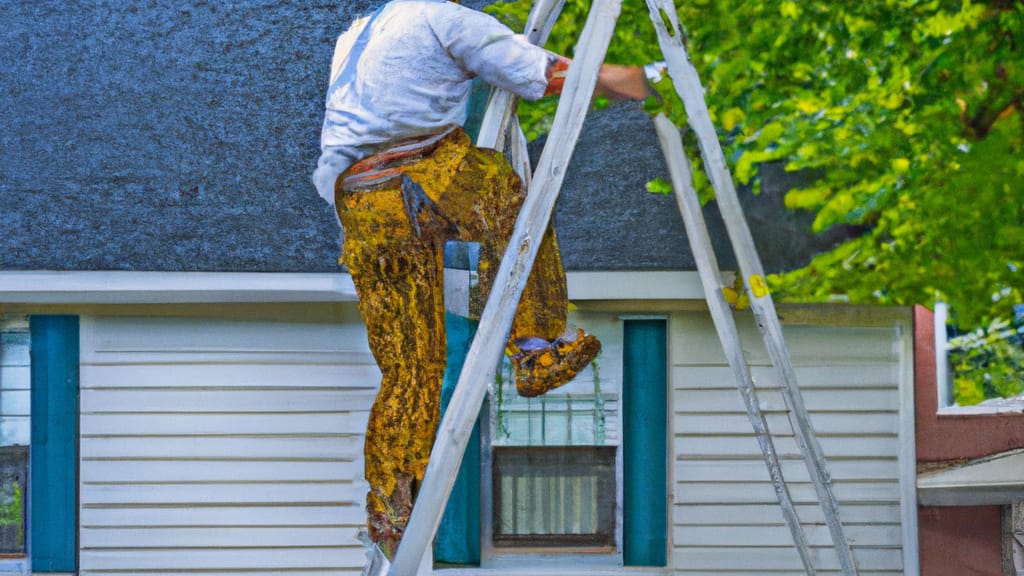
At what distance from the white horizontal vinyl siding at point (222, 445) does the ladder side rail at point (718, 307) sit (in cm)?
106

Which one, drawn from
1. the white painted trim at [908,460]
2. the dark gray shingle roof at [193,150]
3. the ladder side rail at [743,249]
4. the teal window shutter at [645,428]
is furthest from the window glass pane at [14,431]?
the white painted trim at [908,460]

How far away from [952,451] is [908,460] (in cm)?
13

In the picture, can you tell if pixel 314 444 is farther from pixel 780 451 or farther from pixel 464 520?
pixel 780 451

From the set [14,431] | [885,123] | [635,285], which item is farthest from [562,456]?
[14,431]

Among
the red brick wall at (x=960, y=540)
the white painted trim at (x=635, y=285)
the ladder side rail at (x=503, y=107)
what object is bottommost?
the red brick wall at (x=960, y=540)

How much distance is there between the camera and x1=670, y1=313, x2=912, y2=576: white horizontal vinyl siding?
160 inches

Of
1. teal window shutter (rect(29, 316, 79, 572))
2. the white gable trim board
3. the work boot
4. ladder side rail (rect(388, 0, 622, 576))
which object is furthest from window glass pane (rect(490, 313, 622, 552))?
teal window shutter (rect(29, 316, 79, 572))

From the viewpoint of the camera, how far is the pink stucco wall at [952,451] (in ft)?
13.0

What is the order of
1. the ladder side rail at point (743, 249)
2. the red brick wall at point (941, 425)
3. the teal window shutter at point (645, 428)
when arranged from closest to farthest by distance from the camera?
the ladder side rail at point (743, 249) → the red brick wall at point (941, 425) → the teal window shutter at point (645, 428)

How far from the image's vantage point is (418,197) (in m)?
3.26

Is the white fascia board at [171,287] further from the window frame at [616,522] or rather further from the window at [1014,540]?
the window at [1014,540]

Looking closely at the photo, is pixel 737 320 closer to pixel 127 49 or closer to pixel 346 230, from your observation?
pixel 346 230

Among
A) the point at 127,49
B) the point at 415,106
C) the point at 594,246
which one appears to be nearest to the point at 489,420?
the point at 594,246

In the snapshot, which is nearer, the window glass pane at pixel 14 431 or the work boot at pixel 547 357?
the work boot at pixel 547 357
